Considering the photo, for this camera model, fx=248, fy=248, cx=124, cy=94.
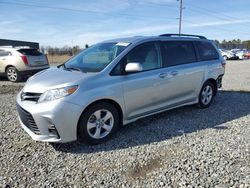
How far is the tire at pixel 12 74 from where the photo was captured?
34.7 ft

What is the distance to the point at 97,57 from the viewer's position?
4660 mm

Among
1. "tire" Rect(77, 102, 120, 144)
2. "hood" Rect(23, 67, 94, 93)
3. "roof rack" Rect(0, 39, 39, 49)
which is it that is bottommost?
"tire" Rect(77, 102, 120, 144)

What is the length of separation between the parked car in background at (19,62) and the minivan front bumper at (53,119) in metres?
7.41

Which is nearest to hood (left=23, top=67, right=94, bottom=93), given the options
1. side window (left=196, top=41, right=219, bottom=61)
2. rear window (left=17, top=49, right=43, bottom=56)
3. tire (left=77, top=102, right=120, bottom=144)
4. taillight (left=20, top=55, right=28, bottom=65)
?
tire (left=77, top=102, right=120, bottom=144)

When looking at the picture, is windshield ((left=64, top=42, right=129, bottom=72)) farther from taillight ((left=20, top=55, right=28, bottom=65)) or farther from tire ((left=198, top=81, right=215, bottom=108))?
taillight ((left=20, top=55, right=28, bottom=65))

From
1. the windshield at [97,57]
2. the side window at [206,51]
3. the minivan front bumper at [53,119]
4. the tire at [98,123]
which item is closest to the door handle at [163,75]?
the windshield at [97,57]

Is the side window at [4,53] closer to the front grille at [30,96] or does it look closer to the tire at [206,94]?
the front grille at [30,96]

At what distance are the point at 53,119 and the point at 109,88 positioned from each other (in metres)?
0.99

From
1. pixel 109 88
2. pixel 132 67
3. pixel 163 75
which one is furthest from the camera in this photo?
pixel 163 75

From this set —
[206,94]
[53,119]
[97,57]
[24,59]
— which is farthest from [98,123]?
[24,59]

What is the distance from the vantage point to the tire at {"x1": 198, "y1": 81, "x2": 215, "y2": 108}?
594cm

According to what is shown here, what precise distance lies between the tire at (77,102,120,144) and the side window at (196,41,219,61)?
2892 mm

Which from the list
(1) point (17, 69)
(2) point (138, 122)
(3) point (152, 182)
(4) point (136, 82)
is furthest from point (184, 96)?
(1) point (17, 69)

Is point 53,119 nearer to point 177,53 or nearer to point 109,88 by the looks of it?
point 109,88
